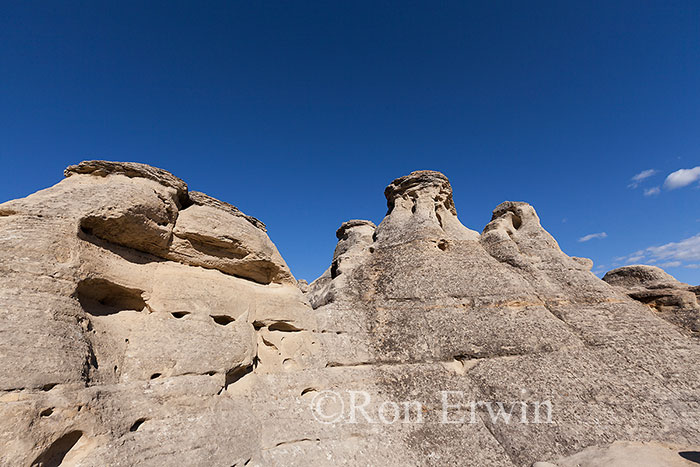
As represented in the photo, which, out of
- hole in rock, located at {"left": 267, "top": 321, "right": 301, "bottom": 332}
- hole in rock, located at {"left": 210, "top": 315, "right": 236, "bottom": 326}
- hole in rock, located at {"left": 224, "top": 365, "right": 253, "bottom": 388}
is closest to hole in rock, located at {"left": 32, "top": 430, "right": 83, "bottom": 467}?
hole in rock, located at {"left": 224, "top": 365, "right": 253, "bottom": 388}

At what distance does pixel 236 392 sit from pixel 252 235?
454 centimetres

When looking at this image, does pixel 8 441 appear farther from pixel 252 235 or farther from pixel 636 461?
pixel 636 461

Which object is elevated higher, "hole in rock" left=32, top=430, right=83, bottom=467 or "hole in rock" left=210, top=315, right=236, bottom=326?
"hole in rock" left=210, top=315, right=236, bottom=326

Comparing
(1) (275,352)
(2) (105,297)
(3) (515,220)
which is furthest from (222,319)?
(3) (515,220)

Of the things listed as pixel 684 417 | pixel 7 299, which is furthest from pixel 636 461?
pixel 7 299

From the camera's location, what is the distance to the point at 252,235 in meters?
9.62

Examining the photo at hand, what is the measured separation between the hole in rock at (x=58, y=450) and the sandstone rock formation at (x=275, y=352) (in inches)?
1.1

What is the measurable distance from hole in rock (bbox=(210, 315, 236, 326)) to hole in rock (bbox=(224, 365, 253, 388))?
4.30 ft

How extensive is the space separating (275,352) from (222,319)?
5.93 feet

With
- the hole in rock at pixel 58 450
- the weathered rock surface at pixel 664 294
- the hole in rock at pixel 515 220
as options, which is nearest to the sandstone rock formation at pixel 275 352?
the hole in rock at pixel 58 450

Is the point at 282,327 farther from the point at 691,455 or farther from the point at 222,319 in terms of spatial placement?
the point at 691,455

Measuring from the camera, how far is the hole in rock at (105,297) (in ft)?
20.3

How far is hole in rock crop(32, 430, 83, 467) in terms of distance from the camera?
417cm

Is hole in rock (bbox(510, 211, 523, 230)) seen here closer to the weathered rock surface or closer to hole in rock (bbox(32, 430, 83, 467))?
the weathered rock surface
